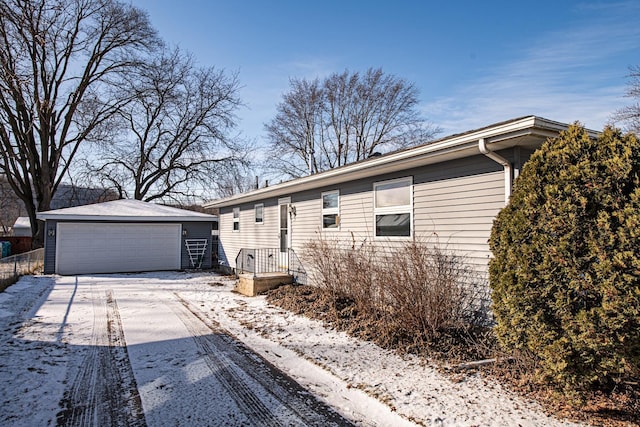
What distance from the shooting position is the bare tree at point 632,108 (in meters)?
15.9

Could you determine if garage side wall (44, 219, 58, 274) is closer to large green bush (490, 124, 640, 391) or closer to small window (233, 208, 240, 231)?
small window (233, 208, 240, 231)

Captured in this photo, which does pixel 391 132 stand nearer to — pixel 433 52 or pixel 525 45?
pixel 433 52

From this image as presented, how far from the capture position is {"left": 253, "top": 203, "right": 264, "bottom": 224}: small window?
12.4 metres

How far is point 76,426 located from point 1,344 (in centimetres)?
321

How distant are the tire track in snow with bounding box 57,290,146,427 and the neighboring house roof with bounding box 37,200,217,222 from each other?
1008 centimetres

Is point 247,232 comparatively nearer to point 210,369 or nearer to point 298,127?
point 210,369

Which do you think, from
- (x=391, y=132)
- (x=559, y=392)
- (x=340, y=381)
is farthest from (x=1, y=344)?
(x=391, y=132)

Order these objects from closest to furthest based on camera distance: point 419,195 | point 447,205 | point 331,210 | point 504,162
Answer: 1. point 504,162
2. point 447,205
3. point 419,195
4. point 331,210

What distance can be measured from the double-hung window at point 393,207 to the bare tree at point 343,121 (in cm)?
1716

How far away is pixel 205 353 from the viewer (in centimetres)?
495

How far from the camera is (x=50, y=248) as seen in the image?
547 inches

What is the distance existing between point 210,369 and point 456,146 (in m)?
4.32

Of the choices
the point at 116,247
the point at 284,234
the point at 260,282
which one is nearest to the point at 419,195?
the point at 260,282

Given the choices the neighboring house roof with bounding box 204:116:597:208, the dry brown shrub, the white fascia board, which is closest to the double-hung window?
the neighboring house roof with bounding box 204:116:597:208
